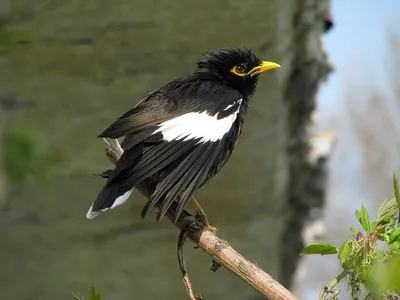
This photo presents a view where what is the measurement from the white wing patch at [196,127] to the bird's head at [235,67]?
22 centimetres

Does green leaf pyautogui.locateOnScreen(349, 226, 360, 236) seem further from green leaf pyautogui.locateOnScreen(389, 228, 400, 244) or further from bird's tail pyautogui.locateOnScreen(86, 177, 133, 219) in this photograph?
bird's tail pyautogui.locateOnScreen(86, 177, 133, 219)

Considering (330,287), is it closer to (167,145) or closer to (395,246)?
(395,246)

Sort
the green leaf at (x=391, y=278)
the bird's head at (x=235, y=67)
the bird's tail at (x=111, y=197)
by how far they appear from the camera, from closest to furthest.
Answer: the green leaf at (x=391, y=278) < the bird's tail at (x=111, y=197) < the bird's head at (x=235, y=67)

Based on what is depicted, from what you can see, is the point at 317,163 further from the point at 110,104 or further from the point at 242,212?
the point at 110,104

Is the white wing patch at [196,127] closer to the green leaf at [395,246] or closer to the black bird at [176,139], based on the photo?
the black bird at [176,139]

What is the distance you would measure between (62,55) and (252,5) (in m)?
0.88

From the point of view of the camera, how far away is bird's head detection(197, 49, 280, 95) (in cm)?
152

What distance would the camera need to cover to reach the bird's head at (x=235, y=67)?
1.52m

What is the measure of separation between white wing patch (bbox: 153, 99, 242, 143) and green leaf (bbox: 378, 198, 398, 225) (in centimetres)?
50

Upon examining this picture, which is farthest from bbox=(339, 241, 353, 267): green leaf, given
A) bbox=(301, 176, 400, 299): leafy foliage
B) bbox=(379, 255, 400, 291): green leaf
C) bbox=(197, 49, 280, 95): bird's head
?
bbox=(197, 49, 280, 95): bird's head

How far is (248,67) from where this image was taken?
5.03 feet

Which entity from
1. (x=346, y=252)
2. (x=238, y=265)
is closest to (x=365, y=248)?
(x=346, y=252)

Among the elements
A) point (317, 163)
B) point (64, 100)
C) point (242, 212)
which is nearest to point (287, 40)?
point (317, 163)

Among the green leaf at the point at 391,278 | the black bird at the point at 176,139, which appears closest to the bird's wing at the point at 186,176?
the black bird at the point at 176,139
